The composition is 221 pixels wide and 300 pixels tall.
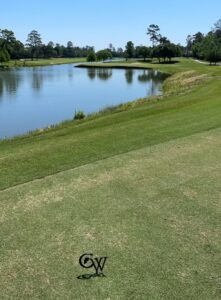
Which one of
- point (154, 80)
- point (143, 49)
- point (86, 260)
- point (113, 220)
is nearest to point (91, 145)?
point (113, 220)

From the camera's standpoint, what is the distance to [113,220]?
525 centimetres

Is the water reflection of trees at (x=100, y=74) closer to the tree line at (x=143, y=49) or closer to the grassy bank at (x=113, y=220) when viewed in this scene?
the tree line at (x=143, y=49)

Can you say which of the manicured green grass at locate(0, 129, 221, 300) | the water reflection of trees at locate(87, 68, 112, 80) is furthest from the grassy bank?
the water reflection of trees at locate(87, 68, 112, 80)

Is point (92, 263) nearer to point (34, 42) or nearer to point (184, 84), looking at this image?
point (184, 84)

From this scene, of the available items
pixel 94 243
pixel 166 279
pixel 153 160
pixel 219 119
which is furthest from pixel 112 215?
pixel 219 119

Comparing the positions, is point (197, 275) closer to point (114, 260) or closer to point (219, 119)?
point (114, 260)

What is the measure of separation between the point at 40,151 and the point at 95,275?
5208 millimetres

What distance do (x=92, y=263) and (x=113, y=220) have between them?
1.10m

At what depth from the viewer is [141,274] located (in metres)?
4.05

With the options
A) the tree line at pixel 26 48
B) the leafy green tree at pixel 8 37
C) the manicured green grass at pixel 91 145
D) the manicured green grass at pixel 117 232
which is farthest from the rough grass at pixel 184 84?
the leafy green tree at pixel 8 37

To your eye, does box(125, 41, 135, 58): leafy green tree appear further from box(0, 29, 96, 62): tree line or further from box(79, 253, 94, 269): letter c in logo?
box(79, 253, 94, 269): letter c in logo

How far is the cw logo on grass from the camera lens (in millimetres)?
4043

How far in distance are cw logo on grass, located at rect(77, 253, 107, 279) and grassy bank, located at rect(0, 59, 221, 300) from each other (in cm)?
8

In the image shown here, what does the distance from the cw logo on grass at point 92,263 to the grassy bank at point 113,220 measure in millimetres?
76
